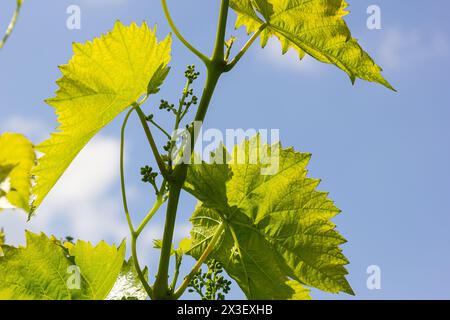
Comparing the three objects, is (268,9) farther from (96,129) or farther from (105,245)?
(105,245)

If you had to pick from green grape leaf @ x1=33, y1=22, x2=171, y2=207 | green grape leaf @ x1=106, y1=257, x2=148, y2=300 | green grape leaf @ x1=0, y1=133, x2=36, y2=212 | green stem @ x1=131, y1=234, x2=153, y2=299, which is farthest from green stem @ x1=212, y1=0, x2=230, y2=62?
green grape leaf @ x1=0, y1=133, x2=36, y2=212

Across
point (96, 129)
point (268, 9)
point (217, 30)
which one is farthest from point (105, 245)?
point (268, 9)

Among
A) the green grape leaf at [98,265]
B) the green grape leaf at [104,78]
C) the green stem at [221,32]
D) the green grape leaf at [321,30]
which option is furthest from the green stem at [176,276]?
the green grape leaf at [321,30]

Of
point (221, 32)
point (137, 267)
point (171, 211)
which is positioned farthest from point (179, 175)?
→ point (221, 32)

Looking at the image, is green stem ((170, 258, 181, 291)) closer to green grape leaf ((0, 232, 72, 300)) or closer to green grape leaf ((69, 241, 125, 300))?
green grape leaf ((69, 241, 125, 300))

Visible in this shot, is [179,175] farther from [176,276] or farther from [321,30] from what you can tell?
[321,30]
